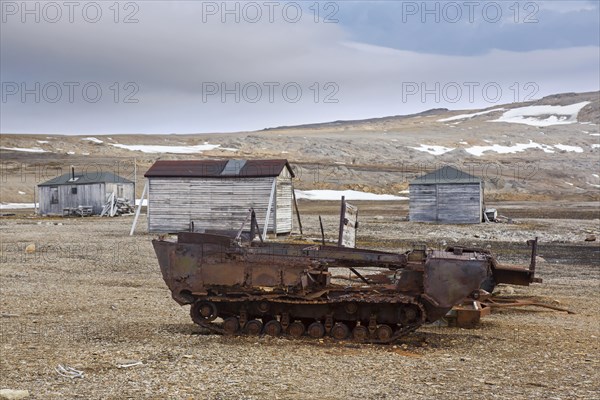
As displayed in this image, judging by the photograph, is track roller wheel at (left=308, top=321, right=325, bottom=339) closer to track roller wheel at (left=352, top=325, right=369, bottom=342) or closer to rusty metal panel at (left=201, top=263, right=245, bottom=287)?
track roller wheel at (left=352, top=325, right=369, bottom=342)

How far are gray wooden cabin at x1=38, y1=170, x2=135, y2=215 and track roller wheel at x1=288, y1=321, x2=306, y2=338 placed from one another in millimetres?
41475

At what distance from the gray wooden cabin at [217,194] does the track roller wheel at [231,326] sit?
2036 centimetres

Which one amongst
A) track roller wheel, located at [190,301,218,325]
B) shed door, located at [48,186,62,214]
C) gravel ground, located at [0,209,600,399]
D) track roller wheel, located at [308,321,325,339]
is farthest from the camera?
shed door, located at [48,186,62,214]

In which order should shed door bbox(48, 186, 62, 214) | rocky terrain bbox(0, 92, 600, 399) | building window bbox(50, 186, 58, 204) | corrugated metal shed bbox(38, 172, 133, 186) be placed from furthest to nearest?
building window bbox(50, 186, 58, 204)
shed door bbox(48, 186, 62, 214)
corrugated metal shed bbox(38, 172, 133, 186)
rocky terrain bbox(0, 92, 600, 399)

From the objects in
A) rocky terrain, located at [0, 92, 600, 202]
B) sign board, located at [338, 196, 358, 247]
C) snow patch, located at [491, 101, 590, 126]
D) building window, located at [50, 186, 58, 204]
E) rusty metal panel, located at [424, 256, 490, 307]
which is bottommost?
rusty metal panel, located at [424, 256, 490, 307]

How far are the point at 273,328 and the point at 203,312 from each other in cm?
108

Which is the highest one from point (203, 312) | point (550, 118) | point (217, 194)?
point (550, 118)

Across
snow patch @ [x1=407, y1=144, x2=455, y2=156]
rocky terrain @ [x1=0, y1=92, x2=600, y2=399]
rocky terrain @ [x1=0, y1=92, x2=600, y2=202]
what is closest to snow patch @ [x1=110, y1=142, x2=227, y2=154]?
rocky terrain @ [x1=0, y1=92, x2=600, y2=202]

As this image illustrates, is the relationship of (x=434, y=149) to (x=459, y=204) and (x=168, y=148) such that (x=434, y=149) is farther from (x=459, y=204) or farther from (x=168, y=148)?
(x=459, y=204)

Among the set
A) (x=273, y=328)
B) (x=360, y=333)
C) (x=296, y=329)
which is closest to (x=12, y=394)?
(x=273, y=328)

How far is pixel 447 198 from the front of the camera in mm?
41469

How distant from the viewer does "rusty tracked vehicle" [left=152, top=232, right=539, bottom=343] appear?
10.1 m

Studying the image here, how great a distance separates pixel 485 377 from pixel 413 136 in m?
155

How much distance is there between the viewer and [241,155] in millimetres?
114750
